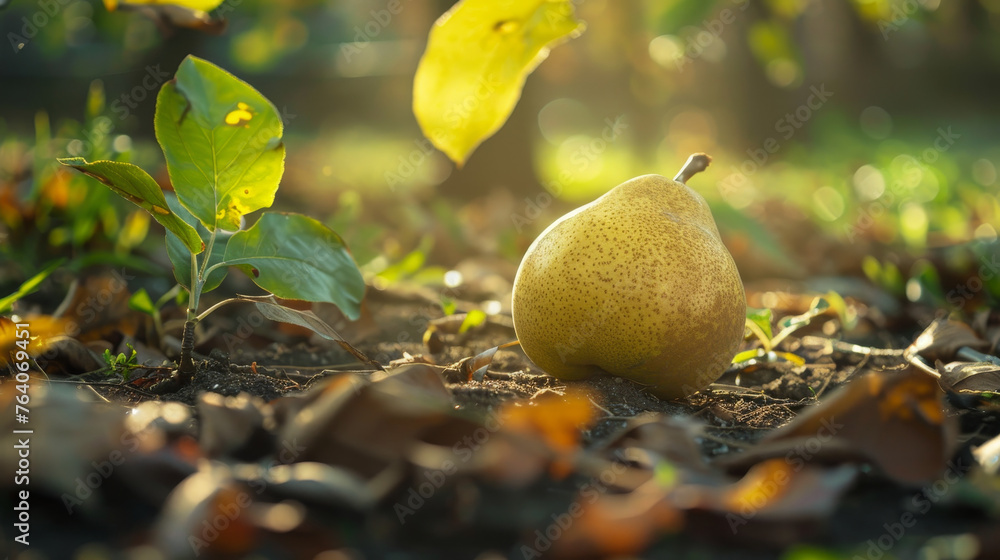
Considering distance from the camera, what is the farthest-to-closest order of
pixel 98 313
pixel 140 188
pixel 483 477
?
1. pixel 98 313
2. pixel 140 188
3. pixel 483 477

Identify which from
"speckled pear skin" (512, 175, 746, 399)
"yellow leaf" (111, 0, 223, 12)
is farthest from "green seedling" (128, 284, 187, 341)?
"speckled pear skin" (512, 175, 746, 399)

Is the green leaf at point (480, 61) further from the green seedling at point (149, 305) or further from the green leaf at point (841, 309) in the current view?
the green leaf at point (841, 309)

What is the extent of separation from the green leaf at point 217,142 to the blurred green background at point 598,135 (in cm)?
69

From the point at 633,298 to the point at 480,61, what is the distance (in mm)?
776

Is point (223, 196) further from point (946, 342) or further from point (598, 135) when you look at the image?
point (598, 135)

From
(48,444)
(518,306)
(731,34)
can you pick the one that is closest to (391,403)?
(48,444)

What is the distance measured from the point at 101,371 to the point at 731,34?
895 centimetres

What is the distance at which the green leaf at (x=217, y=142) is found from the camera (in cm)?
142

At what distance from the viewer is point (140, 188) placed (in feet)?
4.82

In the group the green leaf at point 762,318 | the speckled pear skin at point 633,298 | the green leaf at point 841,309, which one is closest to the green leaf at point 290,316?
the speckled pear skin at point 633,298

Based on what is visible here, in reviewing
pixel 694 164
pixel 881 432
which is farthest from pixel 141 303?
pixel 881 432

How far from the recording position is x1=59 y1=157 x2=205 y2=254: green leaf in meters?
1.43

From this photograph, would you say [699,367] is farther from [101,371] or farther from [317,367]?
[101,371]

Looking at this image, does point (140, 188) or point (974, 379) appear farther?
point (974, 379)
